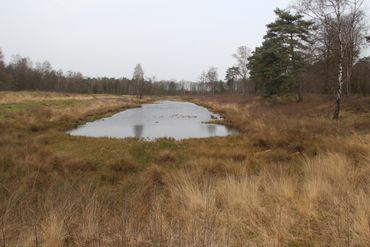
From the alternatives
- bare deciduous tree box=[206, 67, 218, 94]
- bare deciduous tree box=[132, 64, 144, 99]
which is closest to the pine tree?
bare deciduous tree box=[132, 64, 144, 99]

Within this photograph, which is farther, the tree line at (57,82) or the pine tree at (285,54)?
the tree line at (57,82)

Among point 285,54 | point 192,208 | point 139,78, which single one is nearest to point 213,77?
point 139,78

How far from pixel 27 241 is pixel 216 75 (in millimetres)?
105827

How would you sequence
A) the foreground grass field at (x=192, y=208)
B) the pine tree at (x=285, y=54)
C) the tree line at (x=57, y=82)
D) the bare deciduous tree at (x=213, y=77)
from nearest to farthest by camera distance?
the foreground grass field at (x=192, y=208)
the pine tree at (x=285, y=54)
the tree line at (x=57, y=82)
the bare deciduous tree at (x=213, y=77)

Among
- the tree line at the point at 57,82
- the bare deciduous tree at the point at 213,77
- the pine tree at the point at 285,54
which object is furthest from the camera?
the bare deciduous tree at the point at 213,77

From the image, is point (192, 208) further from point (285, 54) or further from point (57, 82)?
point (57, 82)

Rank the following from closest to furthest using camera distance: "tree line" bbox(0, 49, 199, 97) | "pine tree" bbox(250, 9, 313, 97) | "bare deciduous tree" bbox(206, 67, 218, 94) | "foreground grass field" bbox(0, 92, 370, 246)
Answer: "foreground grass field" bbox(0, 92, 370, 246), "pine tree" bbox(250, 9, 313, 97), "tree line" bbox(0, 49, 199, 97), "bare deciduous tree" bbox(206, 67, 218, 94)

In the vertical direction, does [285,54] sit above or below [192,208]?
above

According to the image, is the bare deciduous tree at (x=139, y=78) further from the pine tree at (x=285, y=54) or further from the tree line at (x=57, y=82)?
the pine tree at (x=285, y=54)

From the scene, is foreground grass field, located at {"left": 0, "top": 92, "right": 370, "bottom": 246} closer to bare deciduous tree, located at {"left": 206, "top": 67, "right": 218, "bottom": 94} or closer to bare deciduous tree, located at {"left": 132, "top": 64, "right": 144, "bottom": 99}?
bare deciduous tree, located at {"left": 132, "top": 64, "right": 144, "bottom": 99}

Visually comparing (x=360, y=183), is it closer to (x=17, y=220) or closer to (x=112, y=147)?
(x=17, y=220)

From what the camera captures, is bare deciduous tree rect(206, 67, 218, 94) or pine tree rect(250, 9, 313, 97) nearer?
pine tree rect(250, 9, 313, 97)

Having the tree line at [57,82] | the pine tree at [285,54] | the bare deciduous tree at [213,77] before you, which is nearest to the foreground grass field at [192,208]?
the pine tree at [285,54]

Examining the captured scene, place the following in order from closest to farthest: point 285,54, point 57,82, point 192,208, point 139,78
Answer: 1. point 192,208
2. point 285,54
3. point 139,78
4. point 57,82
